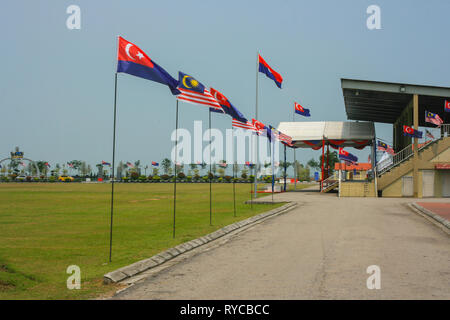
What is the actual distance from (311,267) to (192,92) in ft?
27.9

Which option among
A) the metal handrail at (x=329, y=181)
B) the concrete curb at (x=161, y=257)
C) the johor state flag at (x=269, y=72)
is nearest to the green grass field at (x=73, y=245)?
the concrete curb at (x=161, y=257)

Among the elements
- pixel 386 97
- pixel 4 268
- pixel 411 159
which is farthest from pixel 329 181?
pixel 4 268

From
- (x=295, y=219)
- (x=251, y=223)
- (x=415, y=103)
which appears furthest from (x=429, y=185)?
(x=251, y=223)

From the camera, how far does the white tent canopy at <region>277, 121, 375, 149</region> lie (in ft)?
136

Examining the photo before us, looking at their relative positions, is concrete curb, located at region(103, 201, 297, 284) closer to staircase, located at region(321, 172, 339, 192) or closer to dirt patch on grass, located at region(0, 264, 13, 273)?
dirt patch on grass, located at region(0, 264, 13, 273)

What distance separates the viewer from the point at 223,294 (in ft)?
21.5

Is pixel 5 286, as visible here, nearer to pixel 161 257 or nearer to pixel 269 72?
pixel 161 257

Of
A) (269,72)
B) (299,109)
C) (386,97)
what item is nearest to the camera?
(269,72)

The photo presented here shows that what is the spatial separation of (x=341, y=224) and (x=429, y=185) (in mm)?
23404

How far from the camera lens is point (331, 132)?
141 feet

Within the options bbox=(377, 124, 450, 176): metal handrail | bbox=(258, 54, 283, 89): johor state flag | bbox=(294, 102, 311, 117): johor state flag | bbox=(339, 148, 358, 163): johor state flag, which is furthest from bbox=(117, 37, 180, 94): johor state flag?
bbox=(294, 102, 311, 117): johor state flag

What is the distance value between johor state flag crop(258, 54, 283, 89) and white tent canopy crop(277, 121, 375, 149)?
32.0 feet

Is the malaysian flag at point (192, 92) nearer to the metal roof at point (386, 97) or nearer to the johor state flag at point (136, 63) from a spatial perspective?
the johor state flag at point (136, 63)
